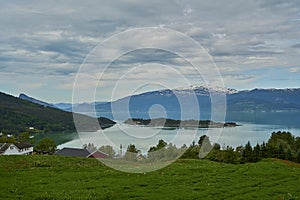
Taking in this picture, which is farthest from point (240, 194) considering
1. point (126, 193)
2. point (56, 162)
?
point (56, 162)

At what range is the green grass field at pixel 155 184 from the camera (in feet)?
46.0

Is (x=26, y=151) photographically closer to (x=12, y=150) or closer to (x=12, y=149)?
(x=12, y=149)

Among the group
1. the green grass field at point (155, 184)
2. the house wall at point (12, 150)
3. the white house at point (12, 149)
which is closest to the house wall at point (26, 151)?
the white house at point (12, 149)

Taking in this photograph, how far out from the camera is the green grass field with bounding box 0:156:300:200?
551 inches

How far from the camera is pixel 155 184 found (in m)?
16.6

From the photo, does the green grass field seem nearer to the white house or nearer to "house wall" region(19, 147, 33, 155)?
the white house

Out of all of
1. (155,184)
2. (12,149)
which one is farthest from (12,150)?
(155,184)

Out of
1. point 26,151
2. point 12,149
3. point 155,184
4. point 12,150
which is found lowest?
point 26,151

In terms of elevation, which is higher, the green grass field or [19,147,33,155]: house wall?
the green grass field

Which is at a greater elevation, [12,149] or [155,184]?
[155,184]

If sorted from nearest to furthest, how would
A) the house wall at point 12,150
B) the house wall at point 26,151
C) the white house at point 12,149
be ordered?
the white house at point 12,149, the house wall at point 12,150, the house wall at point 26,151

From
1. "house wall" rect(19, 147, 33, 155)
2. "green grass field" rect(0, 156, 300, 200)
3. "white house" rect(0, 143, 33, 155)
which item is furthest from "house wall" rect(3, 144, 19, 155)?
"green grass field" rect(0, 156, 300, 200)

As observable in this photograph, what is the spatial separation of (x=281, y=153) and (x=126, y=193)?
196 feet

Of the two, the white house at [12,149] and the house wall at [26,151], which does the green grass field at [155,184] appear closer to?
the white house at [12,149]
